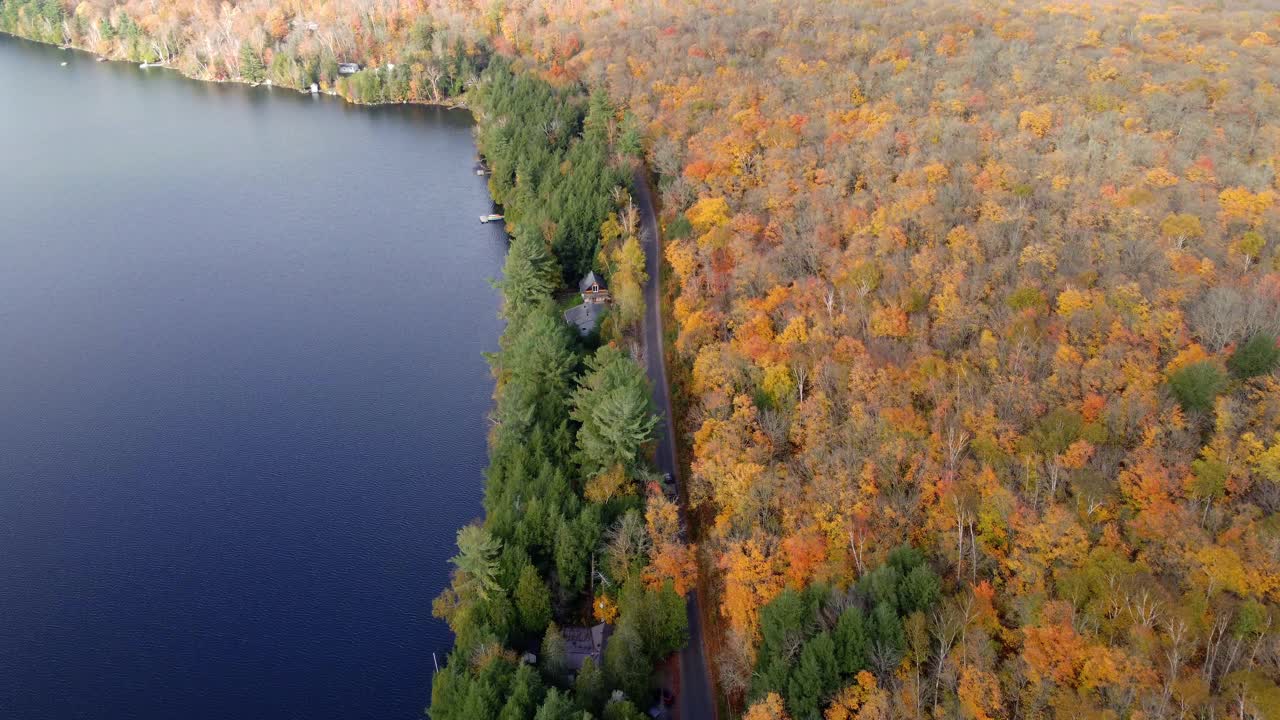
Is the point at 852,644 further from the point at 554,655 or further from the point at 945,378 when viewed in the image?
the point at 945,378

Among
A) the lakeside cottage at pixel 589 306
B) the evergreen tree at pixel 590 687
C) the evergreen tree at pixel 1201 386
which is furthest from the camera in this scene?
the lakeside cottage at pixel 589 306

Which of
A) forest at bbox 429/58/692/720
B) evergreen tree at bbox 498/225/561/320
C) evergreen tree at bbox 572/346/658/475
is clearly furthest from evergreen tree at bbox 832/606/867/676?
evergreen tree at bbox 498/225/561/320

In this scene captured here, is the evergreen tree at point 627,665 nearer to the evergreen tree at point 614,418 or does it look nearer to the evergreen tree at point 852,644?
the evergreen tree at point 852,644

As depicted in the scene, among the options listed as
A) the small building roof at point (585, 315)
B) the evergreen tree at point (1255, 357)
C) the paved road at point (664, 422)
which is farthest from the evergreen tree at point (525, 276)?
the evergreen tree at point (1255, 357)

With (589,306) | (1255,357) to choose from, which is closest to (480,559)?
(589,306)

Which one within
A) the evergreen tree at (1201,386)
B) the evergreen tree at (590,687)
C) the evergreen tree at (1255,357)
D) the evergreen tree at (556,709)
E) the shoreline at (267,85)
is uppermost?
the shoreline at (267,85)

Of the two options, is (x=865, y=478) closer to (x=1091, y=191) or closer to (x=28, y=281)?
(x=1091, y=191)

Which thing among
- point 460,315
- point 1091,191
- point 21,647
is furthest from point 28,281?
point 1091,191

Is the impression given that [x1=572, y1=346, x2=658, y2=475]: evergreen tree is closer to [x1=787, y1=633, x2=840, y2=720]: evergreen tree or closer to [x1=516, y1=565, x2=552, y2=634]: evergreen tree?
[x1=516, y1=565, x2=552, y2=634]: evergreen tree
